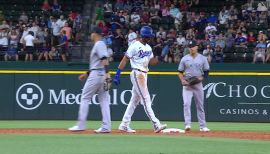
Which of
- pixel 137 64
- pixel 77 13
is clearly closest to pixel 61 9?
pixel 77 13

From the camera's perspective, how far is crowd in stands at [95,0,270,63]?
22.9m

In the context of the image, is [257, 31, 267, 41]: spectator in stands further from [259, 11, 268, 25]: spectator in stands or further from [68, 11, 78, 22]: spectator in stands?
[68, 11, 78, 22]: spectator in stands

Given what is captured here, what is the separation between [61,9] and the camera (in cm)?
2745

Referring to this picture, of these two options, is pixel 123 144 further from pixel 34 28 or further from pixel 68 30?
pixel 34 28

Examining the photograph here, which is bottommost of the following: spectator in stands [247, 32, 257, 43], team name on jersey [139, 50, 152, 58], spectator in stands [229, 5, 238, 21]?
spectator in stands [247, 32, 257, 43]

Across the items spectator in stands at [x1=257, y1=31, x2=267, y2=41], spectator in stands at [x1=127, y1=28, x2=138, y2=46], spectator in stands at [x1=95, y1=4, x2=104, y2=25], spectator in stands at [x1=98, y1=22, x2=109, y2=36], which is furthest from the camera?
spectator in stands at [x1=95, y1=4, x2=104, y2=25]

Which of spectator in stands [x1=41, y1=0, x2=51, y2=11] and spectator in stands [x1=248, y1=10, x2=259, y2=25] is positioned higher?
spectator in stands [x1=41, y1=0, x2=51, y2=11]

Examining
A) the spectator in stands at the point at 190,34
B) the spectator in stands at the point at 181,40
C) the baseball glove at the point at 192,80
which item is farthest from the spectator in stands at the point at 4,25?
the baseball glove at the point at 192,80

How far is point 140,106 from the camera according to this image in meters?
18.5

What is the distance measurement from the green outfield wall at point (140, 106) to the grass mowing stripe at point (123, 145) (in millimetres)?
6493

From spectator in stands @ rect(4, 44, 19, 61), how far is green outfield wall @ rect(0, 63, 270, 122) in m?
5.06

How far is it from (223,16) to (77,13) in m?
5.97

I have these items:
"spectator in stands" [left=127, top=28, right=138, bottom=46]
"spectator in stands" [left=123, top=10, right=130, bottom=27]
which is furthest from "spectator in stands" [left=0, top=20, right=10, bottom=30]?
"spectator in stands" [left=127, top=28, right=138, bottom=46]

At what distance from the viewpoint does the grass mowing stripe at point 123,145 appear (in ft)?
31.3
